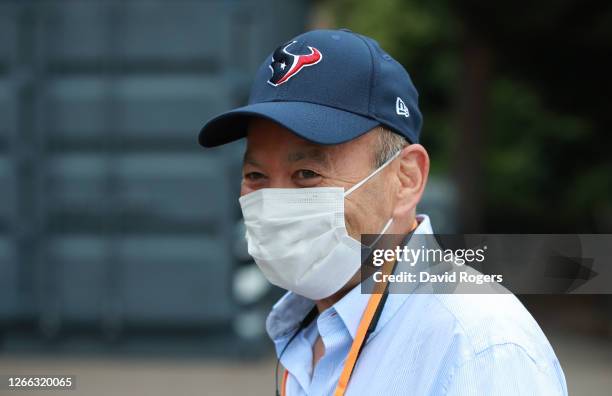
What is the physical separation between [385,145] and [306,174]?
0.18 metres

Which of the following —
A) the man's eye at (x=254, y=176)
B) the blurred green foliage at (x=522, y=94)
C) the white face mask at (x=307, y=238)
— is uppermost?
the man's eye at (x=254, y=176)

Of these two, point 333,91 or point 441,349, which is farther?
point 333,91

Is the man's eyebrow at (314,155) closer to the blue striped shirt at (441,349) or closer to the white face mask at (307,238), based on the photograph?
the white face mask at (307,238)

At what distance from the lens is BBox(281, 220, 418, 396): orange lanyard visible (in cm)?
169

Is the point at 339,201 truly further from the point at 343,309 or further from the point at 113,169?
the point at 113,169

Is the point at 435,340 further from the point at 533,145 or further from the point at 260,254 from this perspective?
the point at 533,145

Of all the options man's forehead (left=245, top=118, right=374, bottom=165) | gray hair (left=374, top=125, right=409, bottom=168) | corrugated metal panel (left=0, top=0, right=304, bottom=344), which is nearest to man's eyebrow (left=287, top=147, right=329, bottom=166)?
man's forehead (left=245, top=118, right=374, bottom=165)

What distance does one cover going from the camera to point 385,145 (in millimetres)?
1867

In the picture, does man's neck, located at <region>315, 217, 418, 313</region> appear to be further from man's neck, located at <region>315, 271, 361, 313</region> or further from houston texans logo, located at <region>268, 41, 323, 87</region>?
houston texans logo, located at <region>268, 41, 323, 87</region>

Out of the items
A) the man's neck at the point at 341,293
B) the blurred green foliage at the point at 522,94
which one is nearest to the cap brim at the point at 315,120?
the man's neck at the point at 341,293

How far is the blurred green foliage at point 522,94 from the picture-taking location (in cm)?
909

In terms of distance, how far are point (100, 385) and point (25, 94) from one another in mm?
2083

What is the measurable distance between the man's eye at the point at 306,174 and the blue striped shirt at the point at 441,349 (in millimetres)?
269

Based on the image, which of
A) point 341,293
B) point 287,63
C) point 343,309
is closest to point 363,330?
point 343,309
